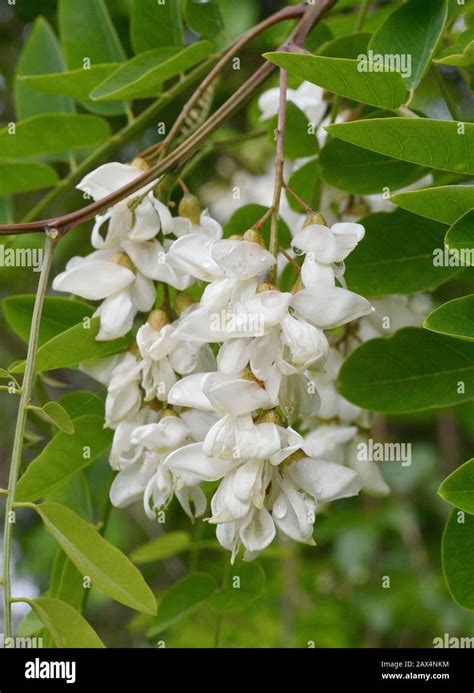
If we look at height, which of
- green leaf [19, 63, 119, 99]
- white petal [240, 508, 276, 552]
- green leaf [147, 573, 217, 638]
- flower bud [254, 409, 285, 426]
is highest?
green leaf [19, 63, 119, 99]

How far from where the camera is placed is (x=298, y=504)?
79 centimetres

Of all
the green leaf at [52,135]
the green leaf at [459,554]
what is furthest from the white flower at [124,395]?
the green leaf at [52,135]

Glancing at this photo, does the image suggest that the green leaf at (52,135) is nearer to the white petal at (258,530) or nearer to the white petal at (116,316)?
the white petal at (116,316)

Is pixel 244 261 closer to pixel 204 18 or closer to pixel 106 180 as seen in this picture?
pixel 106 180

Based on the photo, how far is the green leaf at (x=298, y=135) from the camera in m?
1.18

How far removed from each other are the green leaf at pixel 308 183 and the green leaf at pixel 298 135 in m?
0.04

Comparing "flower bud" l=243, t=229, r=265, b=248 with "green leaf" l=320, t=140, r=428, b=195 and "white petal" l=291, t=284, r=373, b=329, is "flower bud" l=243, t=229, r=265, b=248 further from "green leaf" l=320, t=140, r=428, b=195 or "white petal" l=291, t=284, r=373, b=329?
"green leaf" l=320, t=140, r=428, b=195

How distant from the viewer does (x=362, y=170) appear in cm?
111

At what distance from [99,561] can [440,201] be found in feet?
1.33

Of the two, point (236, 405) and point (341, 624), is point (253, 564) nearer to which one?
point (236, 405)

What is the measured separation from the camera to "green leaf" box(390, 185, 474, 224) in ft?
2.51

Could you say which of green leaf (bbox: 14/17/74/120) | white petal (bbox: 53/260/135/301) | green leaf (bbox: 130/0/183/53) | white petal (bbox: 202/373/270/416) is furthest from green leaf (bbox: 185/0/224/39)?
white petal (bbox: 202/373/270/416)

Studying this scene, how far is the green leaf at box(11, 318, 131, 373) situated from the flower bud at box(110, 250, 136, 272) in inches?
2.6

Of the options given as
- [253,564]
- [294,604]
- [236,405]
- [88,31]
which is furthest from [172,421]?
[294,604]
